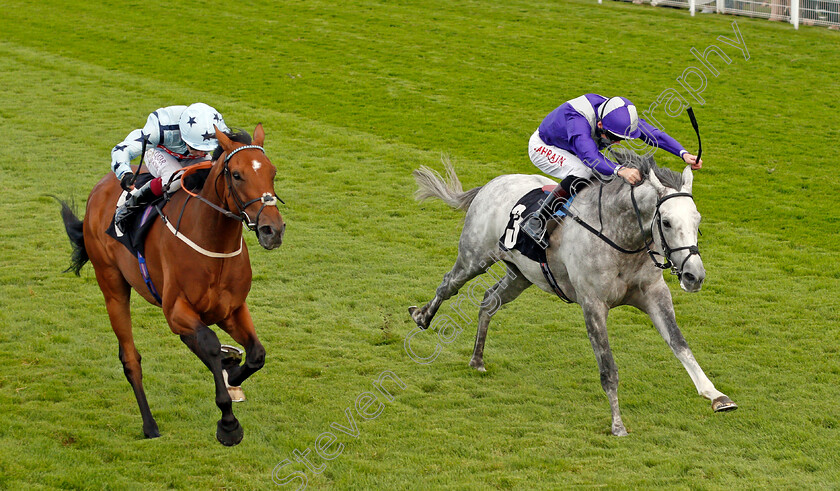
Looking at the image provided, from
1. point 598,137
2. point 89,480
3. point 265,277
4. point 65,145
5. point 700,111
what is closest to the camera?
point 89,480

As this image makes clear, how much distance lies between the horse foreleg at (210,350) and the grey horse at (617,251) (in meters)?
2.39

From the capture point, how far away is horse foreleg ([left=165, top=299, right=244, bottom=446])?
4934 mm

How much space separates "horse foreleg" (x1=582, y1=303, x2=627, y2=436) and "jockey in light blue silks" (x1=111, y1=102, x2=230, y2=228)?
8.71 ft

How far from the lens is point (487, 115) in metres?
14.9

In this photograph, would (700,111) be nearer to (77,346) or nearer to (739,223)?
(739,223)

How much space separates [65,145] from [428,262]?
7146 millimetres

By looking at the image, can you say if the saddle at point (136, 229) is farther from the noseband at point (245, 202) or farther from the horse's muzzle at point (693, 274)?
the horse's muzzle at point (693, 274)

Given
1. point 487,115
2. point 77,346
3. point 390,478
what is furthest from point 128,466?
point 487,115

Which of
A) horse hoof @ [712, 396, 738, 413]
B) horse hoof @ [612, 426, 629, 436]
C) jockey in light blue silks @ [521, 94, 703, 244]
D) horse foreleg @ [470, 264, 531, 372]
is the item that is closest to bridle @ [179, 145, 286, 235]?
jockey in light blue silks @ [521, 94, 703, 244]

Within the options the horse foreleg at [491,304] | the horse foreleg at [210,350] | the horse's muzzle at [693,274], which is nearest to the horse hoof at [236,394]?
the horse foreleg at [210,350]

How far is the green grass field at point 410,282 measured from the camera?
5230 millimetres

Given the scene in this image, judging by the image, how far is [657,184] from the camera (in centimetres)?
509

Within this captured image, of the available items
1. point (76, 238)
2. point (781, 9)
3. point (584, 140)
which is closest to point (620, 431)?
point (584, 140)

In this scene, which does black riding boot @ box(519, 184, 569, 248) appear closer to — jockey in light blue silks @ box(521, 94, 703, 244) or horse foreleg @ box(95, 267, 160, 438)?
jockey in light blue silks @ box(521, 94, 703, 244)
